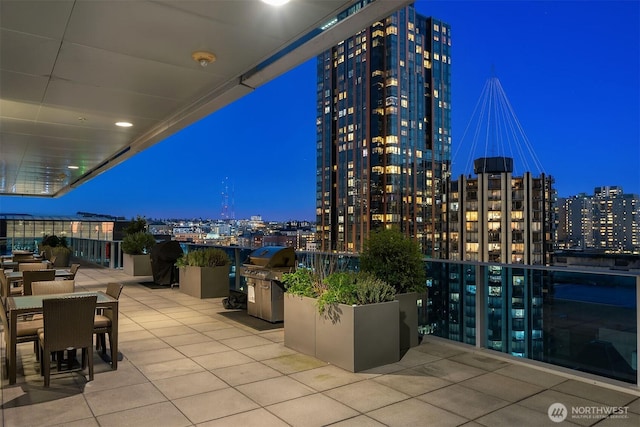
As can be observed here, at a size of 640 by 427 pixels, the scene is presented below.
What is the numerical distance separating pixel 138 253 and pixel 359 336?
10.3m

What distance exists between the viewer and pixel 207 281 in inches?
353

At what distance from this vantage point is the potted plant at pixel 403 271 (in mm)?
5270

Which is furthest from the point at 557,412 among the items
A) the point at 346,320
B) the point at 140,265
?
the point at 140,265

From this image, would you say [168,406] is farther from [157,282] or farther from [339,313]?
[157,282]

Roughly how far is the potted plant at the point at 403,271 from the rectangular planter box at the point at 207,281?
14.3ft

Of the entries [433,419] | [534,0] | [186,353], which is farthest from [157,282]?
[534,0]

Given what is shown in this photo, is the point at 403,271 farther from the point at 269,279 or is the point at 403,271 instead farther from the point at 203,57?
the point at 203,57

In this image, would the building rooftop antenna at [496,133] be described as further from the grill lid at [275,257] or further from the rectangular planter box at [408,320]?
the rectangular planter box at [408,320]

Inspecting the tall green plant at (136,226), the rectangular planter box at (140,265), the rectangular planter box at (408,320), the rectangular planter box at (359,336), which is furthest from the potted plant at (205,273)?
the tall green plant at (136,226)

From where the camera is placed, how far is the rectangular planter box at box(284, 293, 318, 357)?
4.90 m

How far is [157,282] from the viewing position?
10.8m

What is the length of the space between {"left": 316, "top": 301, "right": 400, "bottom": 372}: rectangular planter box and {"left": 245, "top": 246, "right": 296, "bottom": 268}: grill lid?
2145 millimetres

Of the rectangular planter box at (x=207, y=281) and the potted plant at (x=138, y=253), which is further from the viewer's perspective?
the potted plant at (x=138, y=253)

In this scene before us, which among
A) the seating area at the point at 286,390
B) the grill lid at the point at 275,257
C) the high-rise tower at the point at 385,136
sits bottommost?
the seating area at the point at 286,390
